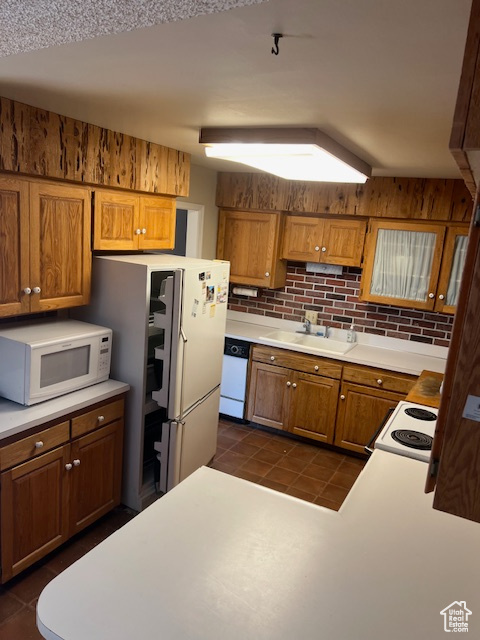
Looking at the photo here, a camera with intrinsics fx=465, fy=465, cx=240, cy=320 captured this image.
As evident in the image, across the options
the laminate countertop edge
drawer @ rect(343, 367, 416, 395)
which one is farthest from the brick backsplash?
drawer @ rect(343, 367, 416, 395)

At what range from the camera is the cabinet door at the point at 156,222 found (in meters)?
3.16

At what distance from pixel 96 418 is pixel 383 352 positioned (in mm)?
2516

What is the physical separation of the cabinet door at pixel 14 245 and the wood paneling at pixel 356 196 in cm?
236

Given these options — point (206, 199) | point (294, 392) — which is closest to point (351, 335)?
point (294, 392)

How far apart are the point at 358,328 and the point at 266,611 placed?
134 inches

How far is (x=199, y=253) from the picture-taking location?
432cm

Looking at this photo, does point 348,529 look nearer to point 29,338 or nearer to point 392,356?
point 29,338

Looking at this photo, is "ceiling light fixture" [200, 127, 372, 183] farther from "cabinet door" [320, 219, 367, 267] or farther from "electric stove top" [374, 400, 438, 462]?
"electric stove top" [374, 400, 438, 462]

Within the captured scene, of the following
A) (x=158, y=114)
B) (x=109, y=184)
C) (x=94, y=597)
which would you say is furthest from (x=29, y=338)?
(x=94, y=597)

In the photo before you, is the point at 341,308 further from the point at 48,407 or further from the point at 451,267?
the point at 48,407

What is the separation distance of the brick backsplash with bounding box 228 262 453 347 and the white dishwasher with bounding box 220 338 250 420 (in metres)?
0.64

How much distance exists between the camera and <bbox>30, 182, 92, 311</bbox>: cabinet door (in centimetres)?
238

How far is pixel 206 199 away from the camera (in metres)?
4.28

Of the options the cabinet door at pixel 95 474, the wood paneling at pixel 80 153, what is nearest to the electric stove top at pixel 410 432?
the cabinet door at pixel 95 474
